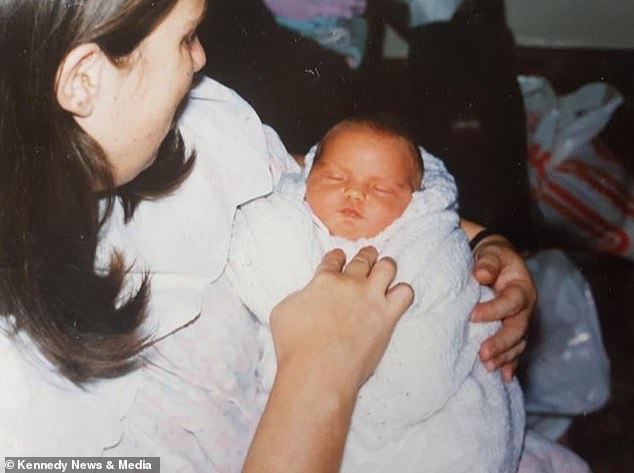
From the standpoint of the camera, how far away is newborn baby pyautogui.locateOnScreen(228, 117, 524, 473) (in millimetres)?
650

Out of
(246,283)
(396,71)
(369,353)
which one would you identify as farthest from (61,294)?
(396,71)

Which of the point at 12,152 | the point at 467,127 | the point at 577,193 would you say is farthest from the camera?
the point at 577,193

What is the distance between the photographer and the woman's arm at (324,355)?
0.59m

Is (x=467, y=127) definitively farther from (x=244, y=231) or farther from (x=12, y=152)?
(x=12, y=152)

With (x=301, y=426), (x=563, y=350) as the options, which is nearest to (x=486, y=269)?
(x=301, y=426)

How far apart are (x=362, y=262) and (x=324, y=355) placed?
0.11m

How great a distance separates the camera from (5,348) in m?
0.61

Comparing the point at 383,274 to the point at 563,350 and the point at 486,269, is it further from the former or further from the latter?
the point at 563,350

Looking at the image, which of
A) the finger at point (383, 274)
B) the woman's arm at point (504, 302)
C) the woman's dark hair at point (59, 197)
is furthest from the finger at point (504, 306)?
the woman's dark hair at point (59, 197)

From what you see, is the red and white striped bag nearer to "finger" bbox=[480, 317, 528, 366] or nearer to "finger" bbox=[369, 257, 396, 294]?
"finger" bbox=[480, 317, 528, 366]

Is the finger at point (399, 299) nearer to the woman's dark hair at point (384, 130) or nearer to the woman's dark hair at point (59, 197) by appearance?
the woman's dark hair at point (384, 130)

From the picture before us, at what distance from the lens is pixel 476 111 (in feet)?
3.11

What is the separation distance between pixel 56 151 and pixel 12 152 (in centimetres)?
4

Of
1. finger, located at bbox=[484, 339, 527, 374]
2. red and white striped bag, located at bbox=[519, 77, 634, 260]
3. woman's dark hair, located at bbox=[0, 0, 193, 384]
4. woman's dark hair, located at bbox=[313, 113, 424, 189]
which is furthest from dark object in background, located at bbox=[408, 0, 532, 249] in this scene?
woman's dark hair, located at bbox=[0, 0, 193, 384]
